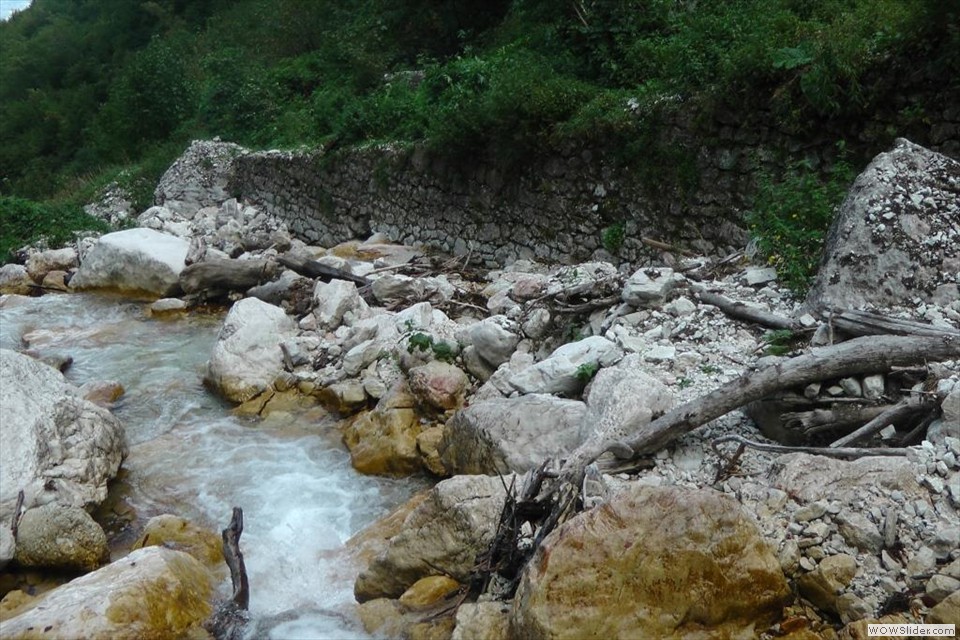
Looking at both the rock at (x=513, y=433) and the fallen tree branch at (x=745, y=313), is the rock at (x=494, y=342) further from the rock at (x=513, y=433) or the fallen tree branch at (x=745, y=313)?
the fallen tree branch at (x=745, y=313)

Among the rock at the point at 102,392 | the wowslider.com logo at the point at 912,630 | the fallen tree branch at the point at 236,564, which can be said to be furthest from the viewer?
the rock at the point at 102,392

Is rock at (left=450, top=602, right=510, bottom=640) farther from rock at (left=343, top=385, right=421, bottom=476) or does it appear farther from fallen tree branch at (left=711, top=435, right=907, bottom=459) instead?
rock at (left=343, top=385, right=421, bottom=476)

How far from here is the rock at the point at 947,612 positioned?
2.58m

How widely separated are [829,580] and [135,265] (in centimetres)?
1034

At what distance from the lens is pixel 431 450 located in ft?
17.8

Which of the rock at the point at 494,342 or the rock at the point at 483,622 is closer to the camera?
the rock at the point at 483,622

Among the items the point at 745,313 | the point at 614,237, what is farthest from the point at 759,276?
the point at 614,237

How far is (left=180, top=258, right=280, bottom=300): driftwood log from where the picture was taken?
10.2 metres

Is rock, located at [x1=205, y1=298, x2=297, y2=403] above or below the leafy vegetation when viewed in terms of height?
below

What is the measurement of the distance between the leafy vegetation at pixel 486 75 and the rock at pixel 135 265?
3.52 m

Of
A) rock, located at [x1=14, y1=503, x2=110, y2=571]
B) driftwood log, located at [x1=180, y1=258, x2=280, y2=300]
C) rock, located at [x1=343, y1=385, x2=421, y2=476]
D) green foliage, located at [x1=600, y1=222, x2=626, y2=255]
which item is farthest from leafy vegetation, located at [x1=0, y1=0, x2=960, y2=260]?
rock, located at [x1=14, y1=503, x2=110, y2=571]

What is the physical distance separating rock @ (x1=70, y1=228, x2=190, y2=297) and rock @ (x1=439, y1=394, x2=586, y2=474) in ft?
23.5

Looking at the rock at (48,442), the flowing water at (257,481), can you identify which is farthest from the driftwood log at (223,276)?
the rock at (48,442)

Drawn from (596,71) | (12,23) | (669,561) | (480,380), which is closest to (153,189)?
(596,71)
